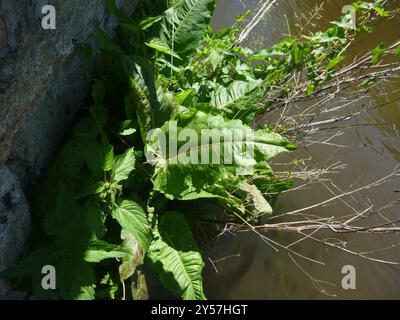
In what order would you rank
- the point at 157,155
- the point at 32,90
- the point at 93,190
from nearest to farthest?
the point at 32,90, the point at 93,190, the point at 157,155

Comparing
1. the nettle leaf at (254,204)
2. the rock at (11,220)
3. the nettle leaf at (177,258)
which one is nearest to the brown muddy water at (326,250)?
the nettle leaf at (254,204)

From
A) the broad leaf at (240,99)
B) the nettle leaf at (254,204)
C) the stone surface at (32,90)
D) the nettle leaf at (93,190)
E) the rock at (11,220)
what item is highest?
the broad leaf at (240,99)

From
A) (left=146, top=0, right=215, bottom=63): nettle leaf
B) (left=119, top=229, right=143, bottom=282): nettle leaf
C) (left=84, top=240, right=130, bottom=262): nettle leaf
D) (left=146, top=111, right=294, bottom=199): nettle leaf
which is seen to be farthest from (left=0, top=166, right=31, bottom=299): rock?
(left=146, top=0, right=215, bottom=63): nettle leaf

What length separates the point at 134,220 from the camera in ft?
7.77

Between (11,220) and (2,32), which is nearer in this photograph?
(2,32)

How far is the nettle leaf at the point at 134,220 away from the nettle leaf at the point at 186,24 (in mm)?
1061

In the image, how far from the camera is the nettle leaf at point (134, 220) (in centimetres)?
229

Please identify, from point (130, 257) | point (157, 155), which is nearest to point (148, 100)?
point (157, 155)

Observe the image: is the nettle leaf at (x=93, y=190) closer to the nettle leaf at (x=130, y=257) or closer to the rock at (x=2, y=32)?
the nettle leaf at (x=130, y=257)

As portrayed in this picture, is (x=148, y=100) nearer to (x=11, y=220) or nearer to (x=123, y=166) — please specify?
(x=123, y=166)

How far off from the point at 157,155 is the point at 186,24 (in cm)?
95

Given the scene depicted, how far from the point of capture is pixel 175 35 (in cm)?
292

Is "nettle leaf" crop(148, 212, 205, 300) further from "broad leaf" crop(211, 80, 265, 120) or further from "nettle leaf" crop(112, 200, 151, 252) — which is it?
"broad leaf" crop(211, 80, 265, 120)
